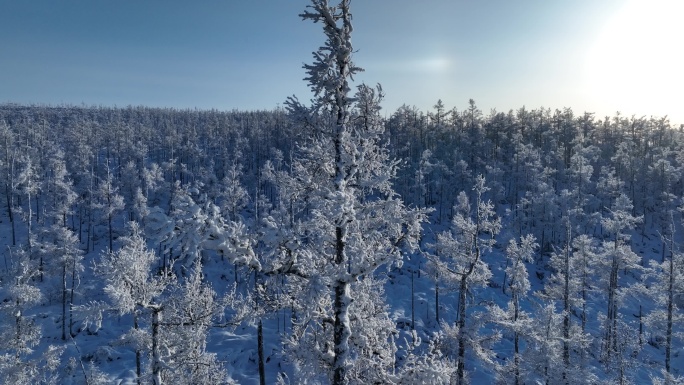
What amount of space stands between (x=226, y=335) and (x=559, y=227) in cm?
4808

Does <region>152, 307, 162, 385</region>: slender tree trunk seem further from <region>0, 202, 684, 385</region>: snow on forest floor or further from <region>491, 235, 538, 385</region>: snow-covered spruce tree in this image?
<region>491, 235, 538, 385</region>: snow-covered spruce tree

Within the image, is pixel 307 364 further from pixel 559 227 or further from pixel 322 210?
pixel 559 227

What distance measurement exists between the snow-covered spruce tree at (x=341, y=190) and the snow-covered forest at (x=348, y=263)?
4 centimetres

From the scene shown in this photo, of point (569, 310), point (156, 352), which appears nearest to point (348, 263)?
point (156, 352)

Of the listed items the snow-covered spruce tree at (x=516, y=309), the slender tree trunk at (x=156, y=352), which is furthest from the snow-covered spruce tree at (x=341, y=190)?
the snow-covered spruce tree at (x=516, y=309)

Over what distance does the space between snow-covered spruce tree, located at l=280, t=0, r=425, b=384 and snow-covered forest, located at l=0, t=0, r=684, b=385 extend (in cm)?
4

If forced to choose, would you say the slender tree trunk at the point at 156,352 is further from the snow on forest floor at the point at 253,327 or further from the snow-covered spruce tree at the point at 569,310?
the snow-covered spruce tree at the point at 569,310

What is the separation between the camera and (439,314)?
42.4 meters

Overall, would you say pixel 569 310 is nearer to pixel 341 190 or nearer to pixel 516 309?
pixel 516 309

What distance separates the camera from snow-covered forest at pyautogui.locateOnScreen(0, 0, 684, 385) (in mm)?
6070

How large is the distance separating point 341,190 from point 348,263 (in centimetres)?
135

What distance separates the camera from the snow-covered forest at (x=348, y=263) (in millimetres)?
6070

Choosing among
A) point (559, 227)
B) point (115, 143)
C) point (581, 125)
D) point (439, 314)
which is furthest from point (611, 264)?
point (115, 143)

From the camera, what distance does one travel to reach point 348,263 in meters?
6.21
